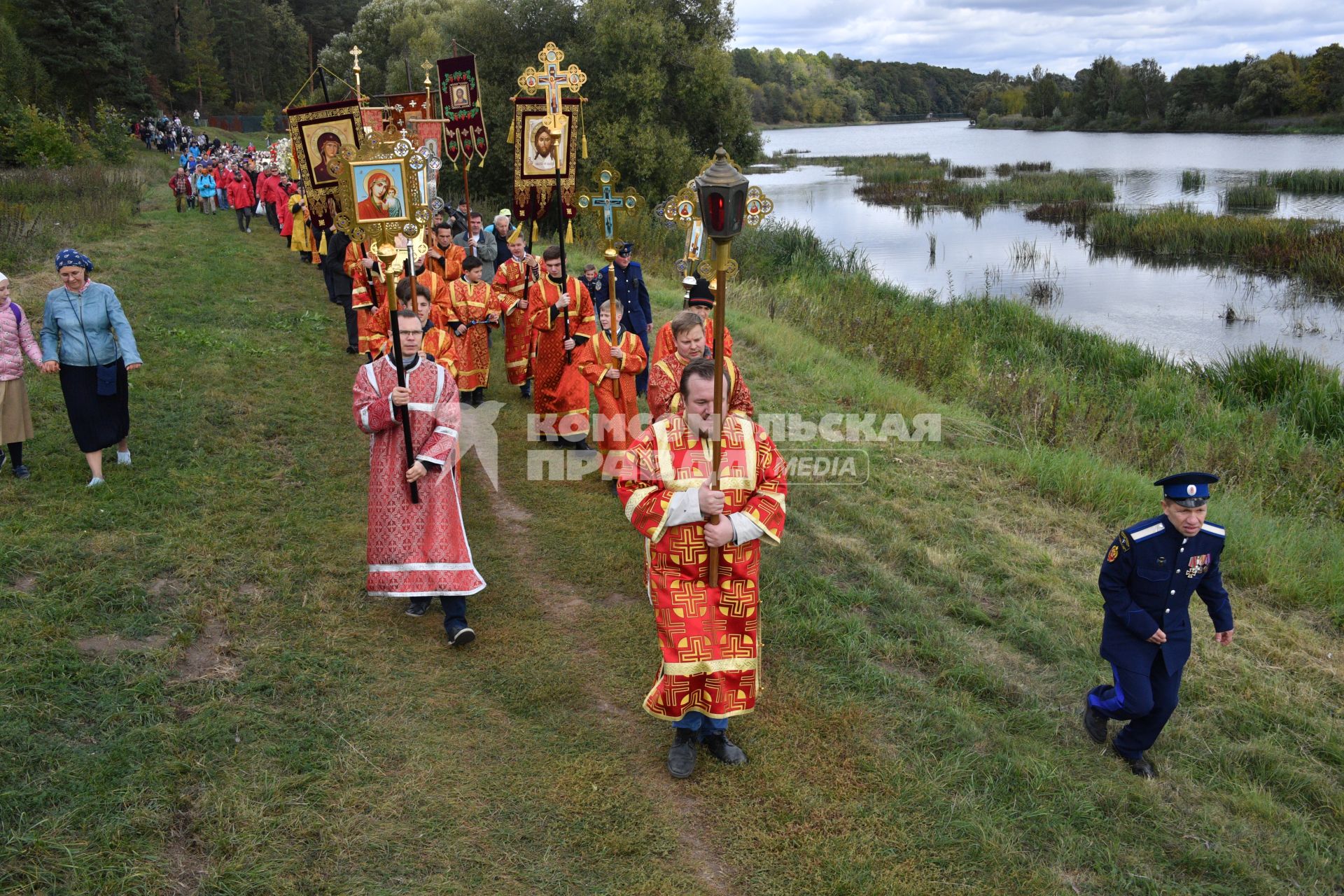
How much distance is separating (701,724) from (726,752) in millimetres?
198

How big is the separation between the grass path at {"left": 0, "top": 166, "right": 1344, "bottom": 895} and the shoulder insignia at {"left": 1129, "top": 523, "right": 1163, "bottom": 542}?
1.21 metres

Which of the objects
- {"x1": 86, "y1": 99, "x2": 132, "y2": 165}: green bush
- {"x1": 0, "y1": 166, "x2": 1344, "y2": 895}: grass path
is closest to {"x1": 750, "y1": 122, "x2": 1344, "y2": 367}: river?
{"x1": 0, "y1": 166, "x2": 1344, "y2": 895}: grass path

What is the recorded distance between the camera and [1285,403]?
43.6 ft

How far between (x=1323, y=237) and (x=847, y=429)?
1997cm

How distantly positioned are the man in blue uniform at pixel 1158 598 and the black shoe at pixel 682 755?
7.05ft

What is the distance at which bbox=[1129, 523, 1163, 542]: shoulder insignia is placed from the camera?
490 cm

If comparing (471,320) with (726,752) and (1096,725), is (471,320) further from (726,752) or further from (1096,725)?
(1096,725)

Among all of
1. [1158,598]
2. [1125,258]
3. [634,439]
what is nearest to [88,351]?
[634,439]

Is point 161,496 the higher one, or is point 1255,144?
point 1255,144

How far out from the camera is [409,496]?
240 inches

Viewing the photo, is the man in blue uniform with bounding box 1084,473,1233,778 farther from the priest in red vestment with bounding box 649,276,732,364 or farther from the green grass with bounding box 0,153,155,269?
the green grass with bounding box 0,153,155,269

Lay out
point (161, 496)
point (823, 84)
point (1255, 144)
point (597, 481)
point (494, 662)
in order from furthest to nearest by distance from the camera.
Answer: point (823, 84), point (1255, 144), point (597, 481), point (161, 496), point (494, 662)

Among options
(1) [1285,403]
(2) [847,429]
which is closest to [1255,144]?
(1) [1285,403]

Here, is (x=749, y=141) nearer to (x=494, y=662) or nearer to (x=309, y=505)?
(x=309, y=505)
